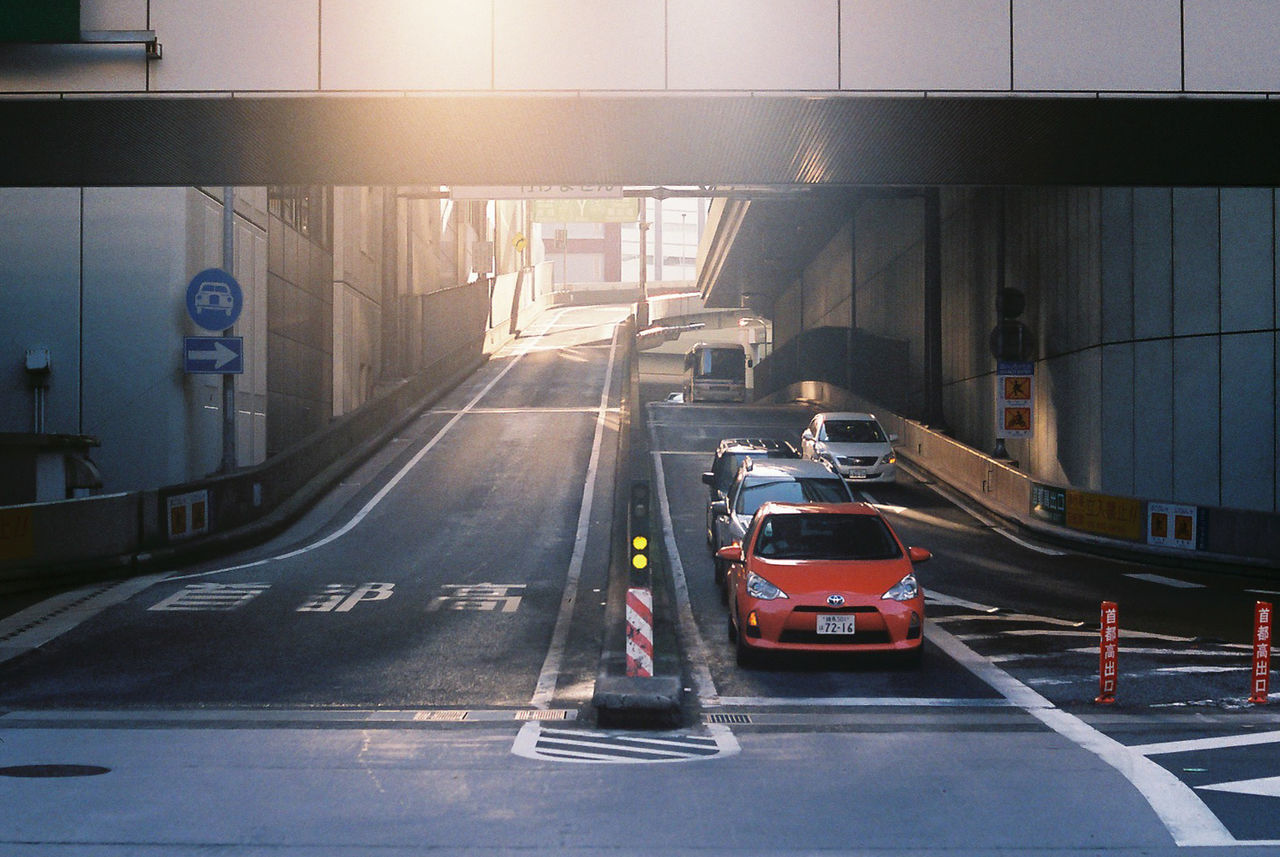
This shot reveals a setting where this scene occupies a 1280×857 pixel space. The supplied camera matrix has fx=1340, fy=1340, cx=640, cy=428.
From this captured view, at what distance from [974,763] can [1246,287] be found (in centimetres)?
1878

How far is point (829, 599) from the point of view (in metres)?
13.2

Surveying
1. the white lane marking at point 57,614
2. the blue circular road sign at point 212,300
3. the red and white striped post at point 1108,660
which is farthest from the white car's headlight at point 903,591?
the blue circular road sign at point 212,300

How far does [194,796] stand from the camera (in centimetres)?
836

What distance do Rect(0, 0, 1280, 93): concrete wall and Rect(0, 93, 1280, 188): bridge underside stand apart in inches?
9.0

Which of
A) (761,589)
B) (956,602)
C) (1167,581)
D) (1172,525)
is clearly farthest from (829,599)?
(1172,525)

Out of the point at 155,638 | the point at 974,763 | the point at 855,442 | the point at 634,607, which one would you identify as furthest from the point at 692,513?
the point at 974,763

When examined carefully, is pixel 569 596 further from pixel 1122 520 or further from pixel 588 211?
pixel 588 211

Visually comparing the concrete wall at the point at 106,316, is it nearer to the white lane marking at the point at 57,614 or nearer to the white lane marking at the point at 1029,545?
the white lane marking at the point at 57,614

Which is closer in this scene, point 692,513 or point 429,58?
point 429,58

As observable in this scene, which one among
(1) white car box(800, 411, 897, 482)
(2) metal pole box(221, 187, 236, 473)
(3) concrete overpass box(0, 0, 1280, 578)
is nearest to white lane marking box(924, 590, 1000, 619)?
(3) concrete overpass box(0, 0, 1280, 578)

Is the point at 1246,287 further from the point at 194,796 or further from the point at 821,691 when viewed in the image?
the point at 194,796

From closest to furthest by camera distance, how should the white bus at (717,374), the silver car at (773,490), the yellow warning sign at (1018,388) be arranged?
the silver car at (773,490) → the yellow warning sign at (1018,388) → the white bus at (717,374)

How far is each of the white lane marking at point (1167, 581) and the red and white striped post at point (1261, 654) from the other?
923 centimetres

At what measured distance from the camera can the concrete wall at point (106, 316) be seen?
2584 centimetres
